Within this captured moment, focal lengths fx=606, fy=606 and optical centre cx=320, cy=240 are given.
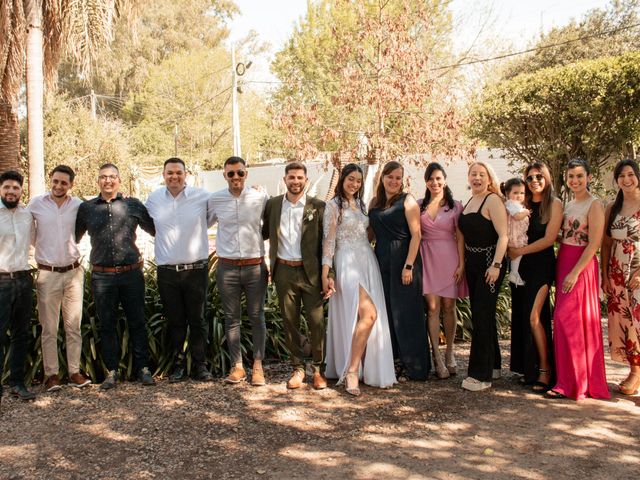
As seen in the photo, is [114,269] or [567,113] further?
[567,113]

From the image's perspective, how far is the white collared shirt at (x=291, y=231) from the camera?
18.5 ft

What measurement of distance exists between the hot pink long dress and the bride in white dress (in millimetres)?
1517

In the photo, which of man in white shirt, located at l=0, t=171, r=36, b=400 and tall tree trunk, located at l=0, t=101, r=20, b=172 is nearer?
man in white shirt, located at l=0, t=171, r=36, b=400

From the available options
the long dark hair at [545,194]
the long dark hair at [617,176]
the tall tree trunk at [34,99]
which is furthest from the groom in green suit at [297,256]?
the tall tree trunk at [34,99]

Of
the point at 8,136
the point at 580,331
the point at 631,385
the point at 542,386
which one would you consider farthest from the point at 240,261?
the point at 8,136

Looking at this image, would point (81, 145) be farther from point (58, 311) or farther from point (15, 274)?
point (15, 274)

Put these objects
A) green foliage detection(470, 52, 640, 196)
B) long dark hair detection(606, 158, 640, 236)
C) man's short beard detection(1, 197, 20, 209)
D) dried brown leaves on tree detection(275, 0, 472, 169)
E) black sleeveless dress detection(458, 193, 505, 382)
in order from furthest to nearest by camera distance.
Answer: green foliage detection(470, 52, 640, 196), dried brown leaves on tree detection(275, 0, 472, 169), black sleeveless dress detection(458, 193, 505, 382), man's short beard detection(1, 197, 20, 209), long dark hair detection(606, 158, 640, 236)

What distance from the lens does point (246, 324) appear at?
6.68 meters

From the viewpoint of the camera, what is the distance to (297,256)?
222 inches

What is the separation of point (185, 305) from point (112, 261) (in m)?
0.81

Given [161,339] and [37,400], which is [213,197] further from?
[37,400]

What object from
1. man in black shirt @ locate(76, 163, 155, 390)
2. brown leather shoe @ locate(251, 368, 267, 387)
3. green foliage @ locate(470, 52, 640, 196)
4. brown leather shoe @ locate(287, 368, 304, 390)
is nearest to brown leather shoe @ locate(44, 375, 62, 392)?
man in black shirt @ locate(76, 163, 155, 390)

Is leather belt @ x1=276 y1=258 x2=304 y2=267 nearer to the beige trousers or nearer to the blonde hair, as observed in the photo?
the blonde hair

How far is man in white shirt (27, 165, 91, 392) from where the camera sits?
555 centimetres
